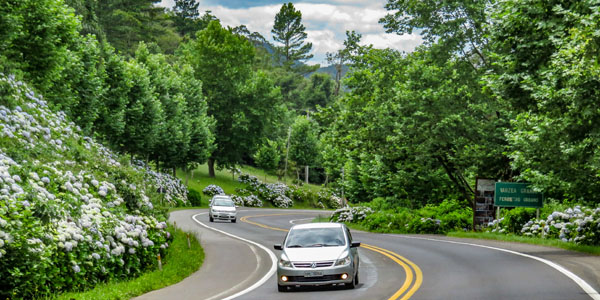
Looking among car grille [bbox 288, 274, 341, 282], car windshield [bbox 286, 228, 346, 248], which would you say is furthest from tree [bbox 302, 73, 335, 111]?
car grille [bbox 288, 274, 341, 282]

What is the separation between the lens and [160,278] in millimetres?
16906

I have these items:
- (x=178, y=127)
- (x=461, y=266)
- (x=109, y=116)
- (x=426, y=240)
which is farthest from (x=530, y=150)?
(x=178, y=127)

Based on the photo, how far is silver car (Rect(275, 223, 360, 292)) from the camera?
14.3 metres

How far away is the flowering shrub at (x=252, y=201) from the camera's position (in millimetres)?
73000

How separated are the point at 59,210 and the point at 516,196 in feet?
66.9

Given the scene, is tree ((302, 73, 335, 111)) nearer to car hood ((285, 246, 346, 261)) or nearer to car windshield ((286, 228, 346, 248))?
car windshield ((286, 228, 346, 248))

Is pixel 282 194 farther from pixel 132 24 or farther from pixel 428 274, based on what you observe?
pixel 428 274

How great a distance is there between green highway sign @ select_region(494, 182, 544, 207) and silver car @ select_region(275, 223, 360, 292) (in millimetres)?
15528

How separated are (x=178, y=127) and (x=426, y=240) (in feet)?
114

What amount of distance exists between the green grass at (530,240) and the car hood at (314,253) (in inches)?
394

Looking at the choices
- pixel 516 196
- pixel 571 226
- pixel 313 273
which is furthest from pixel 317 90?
pixel 313 273

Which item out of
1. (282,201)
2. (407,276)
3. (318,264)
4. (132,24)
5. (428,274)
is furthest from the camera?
(132,24)

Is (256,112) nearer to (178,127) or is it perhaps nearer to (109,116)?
(178,127)

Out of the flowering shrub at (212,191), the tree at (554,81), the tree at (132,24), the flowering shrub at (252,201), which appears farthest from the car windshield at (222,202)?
the tree at (132,24)
